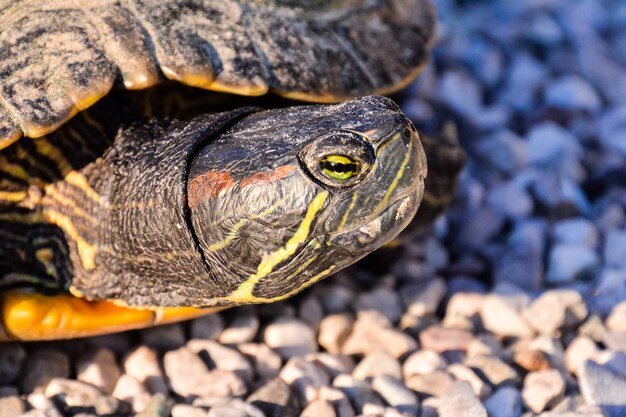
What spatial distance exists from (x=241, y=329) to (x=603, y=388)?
43.6 inches

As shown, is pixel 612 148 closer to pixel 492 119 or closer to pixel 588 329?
pixel 492 119

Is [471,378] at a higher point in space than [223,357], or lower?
lower

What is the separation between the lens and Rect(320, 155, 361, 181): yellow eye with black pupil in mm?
2121

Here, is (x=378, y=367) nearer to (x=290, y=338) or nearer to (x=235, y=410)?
(x=290, y=338)

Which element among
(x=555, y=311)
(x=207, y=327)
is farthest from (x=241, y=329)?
(x=555, y=311)

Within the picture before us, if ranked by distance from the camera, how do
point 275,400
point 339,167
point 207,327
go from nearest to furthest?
point 339,167
point 275,400
point 207,327

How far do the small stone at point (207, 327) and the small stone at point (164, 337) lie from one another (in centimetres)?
4

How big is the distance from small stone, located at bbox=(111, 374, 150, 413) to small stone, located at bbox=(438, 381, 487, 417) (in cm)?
84

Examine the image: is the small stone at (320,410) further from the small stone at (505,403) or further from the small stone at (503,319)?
the small stone at (503,319)

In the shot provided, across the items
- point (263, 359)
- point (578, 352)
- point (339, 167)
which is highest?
point (339, 167)

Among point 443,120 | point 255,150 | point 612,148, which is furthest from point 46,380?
point 612,148

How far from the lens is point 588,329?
289 centimetres

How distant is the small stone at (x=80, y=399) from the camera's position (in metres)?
2.48

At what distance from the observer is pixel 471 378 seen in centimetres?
262
